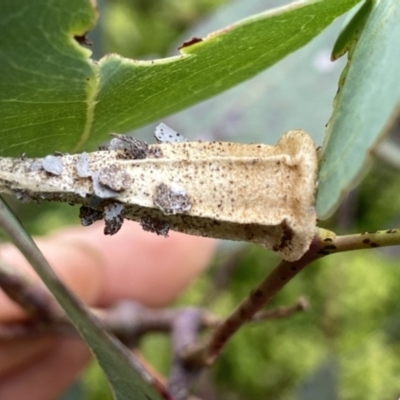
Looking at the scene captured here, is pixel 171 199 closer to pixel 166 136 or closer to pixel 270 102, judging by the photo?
pixel 166 136

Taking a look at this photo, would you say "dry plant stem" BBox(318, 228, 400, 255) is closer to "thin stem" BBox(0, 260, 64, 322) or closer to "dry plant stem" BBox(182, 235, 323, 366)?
"dry plant stem" BBox(182, 235, 323, 366)

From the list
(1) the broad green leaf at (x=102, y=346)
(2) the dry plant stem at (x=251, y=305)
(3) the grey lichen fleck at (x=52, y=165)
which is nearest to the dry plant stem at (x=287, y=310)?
(2) the dry plant stem at (x=251, y=305)

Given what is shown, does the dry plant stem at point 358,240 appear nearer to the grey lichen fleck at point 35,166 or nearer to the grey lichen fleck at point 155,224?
the grey lichen fleck at point 155,224

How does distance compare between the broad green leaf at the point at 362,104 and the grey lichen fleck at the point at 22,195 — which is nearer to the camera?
the broad green leaf at the point at 362,104

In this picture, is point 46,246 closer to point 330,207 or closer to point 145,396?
point 145,396

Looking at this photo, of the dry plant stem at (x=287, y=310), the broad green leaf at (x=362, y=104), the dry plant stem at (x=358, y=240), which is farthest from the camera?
the dry plant stem at (x=287, y=310)

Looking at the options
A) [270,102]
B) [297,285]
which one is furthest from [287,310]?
[297,285]

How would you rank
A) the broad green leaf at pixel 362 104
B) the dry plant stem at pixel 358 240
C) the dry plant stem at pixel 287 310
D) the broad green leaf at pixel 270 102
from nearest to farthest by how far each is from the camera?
the broad green leaf at pixel 362 104, the dry plant stem at pixel 358 240, the dry plant stem at pixel 287 310, the broad green leaf at pixel 270 102

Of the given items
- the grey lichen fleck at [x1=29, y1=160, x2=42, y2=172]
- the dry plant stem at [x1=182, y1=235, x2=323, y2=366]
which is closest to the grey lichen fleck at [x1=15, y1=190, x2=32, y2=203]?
the grey lichen fleck at [x1=29, y1=160, x2=42, y2=172]
